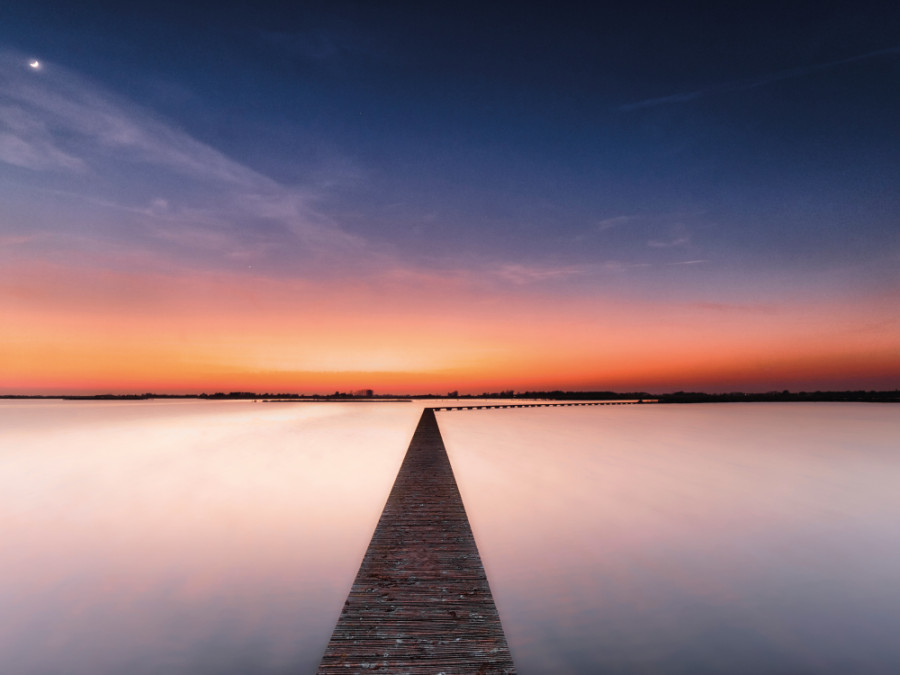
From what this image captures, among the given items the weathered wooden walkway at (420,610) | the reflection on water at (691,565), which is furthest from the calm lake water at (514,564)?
the weathered wooden walkway at (420,610)

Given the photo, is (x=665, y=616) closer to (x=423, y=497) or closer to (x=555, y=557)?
(x=555, y=557)

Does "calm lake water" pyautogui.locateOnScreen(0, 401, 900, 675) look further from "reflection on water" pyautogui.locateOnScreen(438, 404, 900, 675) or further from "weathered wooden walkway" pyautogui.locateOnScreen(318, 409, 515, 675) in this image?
"weathered wooden walkway" pyautogui.locateOnScreen(318, 409, 515, 675)

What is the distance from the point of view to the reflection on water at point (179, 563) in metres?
4.34

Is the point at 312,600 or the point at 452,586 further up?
the point at 452,586

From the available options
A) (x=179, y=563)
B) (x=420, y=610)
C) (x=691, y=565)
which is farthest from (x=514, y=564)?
(x=179, y=563)

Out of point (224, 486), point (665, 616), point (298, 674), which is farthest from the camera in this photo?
point (224, 486)

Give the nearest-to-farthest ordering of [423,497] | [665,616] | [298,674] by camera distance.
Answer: [298,674] → [665,616] → [423,497]

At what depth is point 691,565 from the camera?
6.32 m

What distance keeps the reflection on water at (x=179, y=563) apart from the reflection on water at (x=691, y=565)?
2.10 metres

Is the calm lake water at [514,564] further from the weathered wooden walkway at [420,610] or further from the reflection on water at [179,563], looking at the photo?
the weathered wooden walkway at [420,610]

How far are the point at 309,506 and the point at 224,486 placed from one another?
3130mm

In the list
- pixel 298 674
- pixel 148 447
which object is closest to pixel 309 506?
pixel 298 674

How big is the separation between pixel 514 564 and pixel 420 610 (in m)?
2.93

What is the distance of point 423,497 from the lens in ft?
24.5
